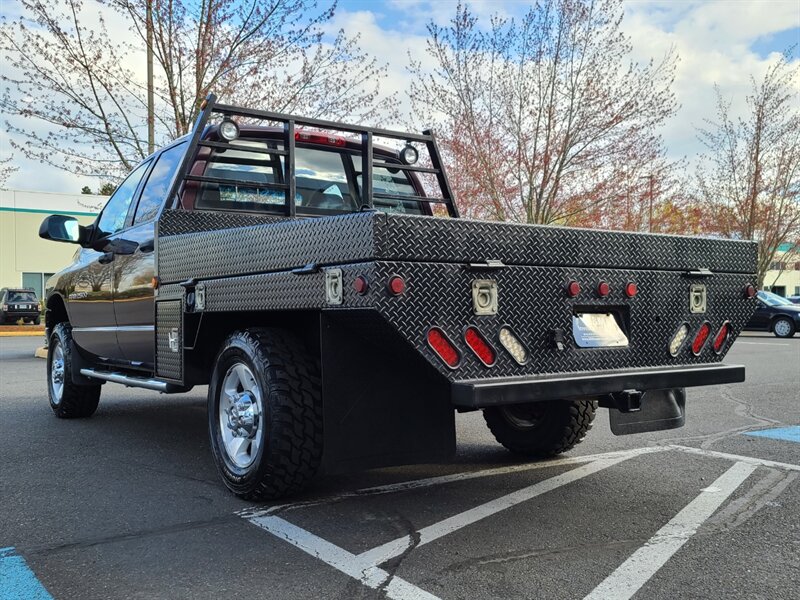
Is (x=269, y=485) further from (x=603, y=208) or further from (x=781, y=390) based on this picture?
(x=603, y=208)

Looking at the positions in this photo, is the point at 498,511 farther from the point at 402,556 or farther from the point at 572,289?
the point at 572,289

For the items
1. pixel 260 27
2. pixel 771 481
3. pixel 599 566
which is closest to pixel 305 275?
pixel 599 566

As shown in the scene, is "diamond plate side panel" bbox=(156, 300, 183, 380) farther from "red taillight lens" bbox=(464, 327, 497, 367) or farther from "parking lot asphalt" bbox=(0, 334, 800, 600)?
"red taillight lens" bbox=(464, 327, 497, 367)

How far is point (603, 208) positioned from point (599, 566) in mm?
16721

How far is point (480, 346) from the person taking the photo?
134 inches

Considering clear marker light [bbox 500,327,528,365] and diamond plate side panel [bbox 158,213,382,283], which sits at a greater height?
diamond plate side panel [bbox 158,213,382,283]

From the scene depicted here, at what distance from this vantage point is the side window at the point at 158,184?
17.6 feet

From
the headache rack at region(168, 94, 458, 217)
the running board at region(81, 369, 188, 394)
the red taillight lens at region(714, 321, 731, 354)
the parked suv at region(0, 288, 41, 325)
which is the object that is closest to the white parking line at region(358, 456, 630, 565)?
the red taillight lens at region(714, 321, 731, 354)

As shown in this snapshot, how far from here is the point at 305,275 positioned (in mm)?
3502

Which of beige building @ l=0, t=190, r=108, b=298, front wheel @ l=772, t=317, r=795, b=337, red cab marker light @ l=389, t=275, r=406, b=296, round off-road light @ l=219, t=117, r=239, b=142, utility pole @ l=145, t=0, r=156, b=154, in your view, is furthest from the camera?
beige building @ l=0, t=190, r=108, b=298

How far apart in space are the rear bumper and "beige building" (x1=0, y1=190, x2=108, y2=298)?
4378cm

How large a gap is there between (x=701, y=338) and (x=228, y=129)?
10.4ft

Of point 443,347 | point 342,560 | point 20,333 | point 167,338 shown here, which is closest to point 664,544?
point 443,347

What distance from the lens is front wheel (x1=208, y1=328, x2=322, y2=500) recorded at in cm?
371
